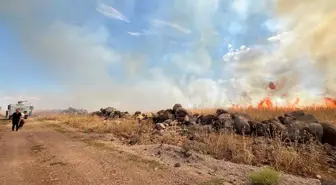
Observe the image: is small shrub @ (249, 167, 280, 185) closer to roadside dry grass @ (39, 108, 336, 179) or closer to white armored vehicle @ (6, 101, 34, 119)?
roadside dry grass @ (39, 108, 336, 179)

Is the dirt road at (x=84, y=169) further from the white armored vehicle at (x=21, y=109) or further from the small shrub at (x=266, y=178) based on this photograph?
the white armored vehicle at (x=21, y=109)

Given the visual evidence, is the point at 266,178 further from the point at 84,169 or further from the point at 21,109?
the point at 21,109

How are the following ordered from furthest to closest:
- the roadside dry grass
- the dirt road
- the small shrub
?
the roadside dry grass, the dirt road, the small shrub

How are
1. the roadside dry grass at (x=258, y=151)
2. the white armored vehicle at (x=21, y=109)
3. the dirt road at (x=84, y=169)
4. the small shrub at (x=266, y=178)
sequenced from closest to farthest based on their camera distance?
the small shrub at (x=266, y=178)
the dirt road at (x=84, y=169)
the roadside dry grass at (x=258, y=151)
the white armored vehicle at (x=21, y=109)

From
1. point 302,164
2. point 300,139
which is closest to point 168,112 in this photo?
point 300,139

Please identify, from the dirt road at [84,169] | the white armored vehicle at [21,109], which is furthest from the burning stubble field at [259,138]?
the white armored vehicle at [21,109]

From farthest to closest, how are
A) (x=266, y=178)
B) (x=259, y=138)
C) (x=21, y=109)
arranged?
(x=21, y=109) < (x=259, y=138) < (x=266, y=178)

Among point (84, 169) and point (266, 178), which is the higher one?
point (84, 169)

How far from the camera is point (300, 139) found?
48.7ft

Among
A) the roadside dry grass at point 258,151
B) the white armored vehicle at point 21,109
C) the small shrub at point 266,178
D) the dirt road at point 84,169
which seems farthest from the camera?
the white armored vehicle at point 21,109

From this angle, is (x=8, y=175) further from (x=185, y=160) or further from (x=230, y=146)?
(x=230, y=146)

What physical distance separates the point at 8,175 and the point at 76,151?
3612mm

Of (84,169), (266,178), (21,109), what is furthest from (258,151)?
(21,109)

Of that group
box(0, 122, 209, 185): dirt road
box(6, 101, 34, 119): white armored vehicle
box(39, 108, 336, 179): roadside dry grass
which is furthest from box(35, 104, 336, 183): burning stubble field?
box(6, 101, 34, 119): white armored vehicle
